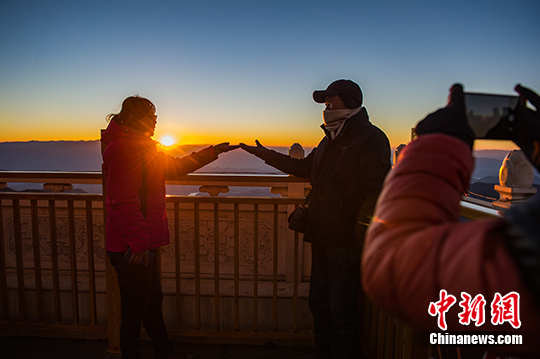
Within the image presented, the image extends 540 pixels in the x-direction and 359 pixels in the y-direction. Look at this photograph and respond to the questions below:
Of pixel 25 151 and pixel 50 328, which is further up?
pixel 25 151

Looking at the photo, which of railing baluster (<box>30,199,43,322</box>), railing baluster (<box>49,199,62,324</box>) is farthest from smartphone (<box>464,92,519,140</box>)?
railing baluster (<box>30,199,43,322</box>)

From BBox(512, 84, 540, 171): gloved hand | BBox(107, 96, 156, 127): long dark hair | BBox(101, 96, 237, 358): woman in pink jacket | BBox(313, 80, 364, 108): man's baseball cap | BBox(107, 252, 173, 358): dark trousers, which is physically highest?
BBox(313, 80, 364, 108): man's baseball cap

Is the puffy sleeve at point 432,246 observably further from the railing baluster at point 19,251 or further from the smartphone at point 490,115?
the railing baluster at point 19,251

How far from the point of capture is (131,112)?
224 cm

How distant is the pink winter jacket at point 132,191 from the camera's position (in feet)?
6.97

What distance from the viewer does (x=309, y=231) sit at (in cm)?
229

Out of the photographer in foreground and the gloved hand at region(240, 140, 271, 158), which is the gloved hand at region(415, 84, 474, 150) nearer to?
the photographer in foreground

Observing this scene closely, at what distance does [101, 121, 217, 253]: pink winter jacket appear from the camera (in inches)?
83.6

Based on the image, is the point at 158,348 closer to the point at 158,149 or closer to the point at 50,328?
the point at 50,328

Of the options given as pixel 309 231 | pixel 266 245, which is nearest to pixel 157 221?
pixel 309 231

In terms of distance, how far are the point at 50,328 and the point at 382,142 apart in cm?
345

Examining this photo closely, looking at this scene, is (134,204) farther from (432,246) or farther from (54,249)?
(432,246)

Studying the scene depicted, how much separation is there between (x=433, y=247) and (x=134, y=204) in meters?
1.99

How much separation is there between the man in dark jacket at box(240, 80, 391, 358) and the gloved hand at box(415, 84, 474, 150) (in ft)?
4.78
